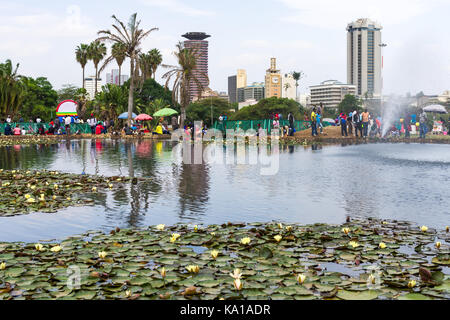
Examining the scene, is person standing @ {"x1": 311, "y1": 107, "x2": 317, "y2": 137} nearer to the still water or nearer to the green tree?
the still water

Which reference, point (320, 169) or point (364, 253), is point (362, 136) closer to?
point (320, 169)

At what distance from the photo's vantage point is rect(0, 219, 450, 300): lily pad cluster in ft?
14.4

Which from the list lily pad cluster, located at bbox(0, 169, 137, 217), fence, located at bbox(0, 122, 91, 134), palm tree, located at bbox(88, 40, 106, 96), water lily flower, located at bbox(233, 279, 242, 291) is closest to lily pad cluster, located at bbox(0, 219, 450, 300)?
water lily flower, located at bbox(233, 279, 242, 291)

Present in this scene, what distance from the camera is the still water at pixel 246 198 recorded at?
26.1 feet

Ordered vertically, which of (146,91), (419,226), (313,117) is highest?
(146,91)

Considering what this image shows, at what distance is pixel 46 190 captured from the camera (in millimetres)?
10312

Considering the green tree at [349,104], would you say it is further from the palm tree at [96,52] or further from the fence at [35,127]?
the fence at [35,127]

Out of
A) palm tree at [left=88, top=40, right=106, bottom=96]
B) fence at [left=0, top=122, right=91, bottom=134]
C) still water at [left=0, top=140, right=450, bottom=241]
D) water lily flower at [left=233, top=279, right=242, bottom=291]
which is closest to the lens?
water lily flower at [left=233, top=279, right=242, bottom=291]

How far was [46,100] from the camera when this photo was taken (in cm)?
8612

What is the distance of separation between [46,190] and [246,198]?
4338 mm

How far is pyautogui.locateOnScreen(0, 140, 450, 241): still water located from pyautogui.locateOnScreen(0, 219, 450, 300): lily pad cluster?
96 cm

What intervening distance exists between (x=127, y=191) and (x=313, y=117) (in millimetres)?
26625

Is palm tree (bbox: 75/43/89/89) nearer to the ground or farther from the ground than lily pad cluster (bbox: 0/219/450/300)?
farther from the ground

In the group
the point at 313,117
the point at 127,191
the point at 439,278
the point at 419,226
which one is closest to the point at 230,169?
the point at 127,191
